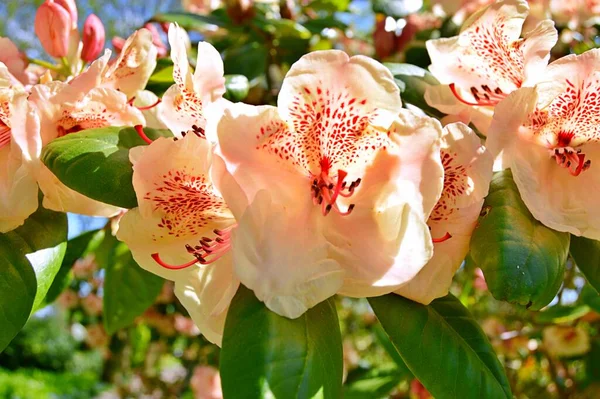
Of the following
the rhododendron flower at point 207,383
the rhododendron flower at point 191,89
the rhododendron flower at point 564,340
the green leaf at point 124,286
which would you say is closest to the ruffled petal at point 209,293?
the rhododendron flower at point 191,89

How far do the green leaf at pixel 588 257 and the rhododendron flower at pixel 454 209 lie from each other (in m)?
0.14

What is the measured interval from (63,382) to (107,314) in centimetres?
794

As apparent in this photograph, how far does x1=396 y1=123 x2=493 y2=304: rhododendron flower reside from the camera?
562 millimetres

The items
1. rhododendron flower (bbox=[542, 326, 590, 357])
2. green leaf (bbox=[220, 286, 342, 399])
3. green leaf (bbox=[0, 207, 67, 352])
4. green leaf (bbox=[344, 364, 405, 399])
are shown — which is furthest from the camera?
rhododendron flower (bbox=[542, 326, 590, 357])

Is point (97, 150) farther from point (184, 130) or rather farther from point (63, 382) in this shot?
point (63, 382)

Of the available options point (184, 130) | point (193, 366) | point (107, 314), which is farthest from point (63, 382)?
point (184, 130)

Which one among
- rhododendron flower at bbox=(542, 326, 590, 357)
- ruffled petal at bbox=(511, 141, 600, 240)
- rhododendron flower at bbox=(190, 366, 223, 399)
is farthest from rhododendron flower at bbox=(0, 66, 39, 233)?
rhododendron flower at bbox=(190, 366, 223, 399)

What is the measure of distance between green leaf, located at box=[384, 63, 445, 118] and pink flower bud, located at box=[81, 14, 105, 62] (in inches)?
15.4

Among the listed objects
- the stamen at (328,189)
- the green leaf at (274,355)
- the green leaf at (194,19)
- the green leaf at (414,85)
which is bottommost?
the green leaf at (194,19)

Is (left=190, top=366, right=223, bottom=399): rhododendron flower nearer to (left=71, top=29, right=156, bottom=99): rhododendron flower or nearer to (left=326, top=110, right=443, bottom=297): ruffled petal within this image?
(left=71, top=29, right=156, bottom=99): rhododendron flower

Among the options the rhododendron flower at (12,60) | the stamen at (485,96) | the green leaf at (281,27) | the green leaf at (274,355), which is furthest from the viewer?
the green leaf at (281,27)

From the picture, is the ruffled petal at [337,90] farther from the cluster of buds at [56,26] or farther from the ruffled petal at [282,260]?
the cluster of buds at [56,26]

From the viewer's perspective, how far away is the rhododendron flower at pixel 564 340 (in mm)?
1799

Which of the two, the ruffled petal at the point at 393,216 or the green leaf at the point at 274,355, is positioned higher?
the ruffled petal at the point at 393,216
